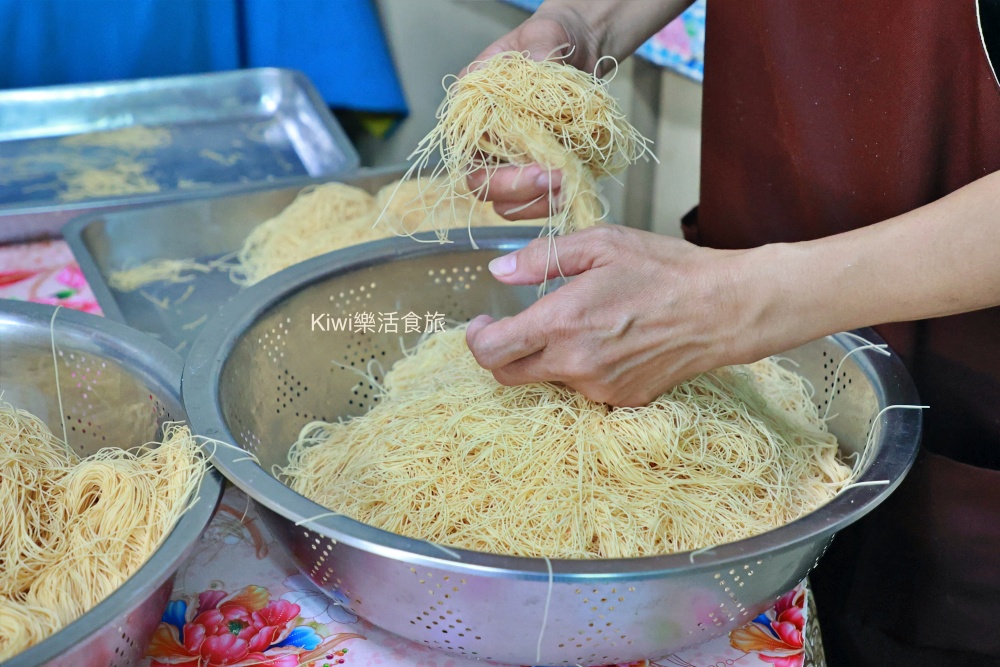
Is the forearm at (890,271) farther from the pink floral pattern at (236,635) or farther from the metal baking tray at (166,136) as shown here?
the metal baking tray at (166,136)

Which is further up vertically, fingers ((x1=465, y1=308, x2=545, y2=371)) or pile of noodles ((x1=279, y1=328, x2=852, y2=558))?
fingers ((x1=465, y1=308, x2=545, y2=371))

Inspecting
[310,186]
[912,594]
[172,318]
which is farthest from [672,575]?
[310,186]

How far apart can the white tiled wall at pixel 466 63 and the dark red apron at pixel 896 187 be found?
78 cm

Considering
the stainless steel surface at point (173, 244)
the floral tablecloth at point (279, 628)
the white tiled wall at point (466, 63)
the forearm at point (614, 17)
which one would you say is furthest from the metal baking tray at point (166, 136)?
the floral tablecloth at point (279, 628)

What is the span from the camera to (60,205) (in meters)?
1.48

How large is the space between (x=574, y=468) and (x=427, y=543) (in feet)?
0.97

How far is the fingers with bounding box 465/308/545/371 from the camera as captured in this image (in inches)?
32.2

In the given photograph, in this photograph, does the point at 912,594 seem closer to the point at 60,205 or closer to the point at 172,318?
the point at 172,318

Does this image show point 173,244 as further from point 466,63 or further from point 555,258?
point 466,63

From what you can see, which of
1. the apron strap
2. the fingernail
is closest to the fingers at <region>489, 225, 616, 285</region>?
the fingernail

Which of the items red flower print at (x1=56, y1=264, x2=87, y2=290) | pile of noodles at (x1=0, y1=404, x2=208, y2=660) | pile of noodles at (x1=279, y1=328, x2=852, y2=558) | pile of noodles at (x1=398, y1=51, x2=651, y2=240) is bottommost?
red flower print at (x1=56, y1=264, x2=87, y2=290)

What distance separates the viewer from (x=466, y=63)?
2.44m

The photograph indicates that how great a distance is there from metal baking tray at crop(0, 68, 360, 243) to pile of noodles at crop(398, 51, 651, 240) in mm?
785

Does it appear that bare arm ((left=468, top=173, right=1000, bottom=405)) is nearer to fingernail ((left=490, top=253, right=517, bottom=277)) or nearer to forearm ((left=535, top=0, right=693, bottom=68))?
fingernail ((left=490, top=253, right=517, bottom=277))
